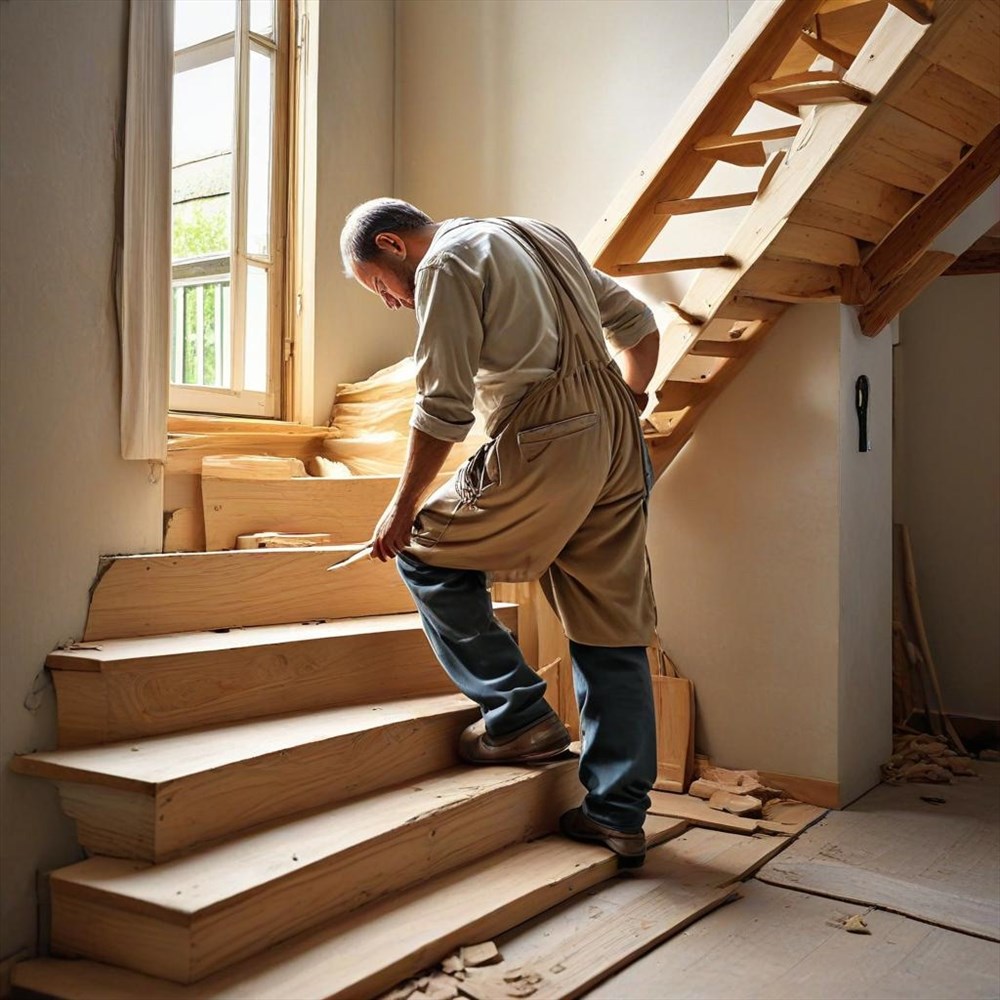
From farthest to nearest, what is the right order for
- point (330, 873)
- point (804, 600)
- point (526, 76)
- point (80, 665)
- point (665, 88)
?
point (526, 76) < point (665, 88) < point (804, 600) < point (80, 665) < point (330, 873)

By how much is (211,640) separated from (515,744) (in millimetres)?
783

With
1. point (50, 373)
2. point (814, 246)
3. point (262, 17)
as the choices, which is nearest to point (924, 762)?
point (814, 246)

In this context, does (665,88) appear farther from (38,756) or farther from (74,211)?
(38,756)

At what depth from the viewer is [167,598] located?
8.46ft

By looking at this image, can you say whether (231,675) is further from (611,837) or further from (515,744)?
(611,837)

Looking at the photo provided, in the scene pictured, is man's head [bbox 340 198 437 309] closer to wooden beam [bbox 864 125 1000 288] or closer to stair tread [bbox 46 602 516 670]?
stair tread [bbox 46 602 516 670]

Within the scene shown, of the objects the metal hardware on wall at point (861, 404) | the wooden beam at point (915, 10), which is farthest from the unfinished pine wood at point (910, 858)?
the wooden beam at point (915, 10)

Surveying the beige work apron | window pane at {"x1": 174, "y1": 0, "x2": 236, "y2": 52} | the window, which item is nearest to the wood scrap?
the beige work apron

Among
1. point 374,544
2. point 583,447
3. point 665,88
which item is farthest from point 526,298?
point 665,88

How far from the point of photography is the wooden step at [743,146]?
2879 millimetres

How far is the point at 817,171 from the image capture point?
268 centimetres

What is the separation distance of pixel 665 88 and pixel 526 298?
5.50 ft

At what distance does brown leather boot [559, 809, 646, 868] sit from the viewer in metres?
2.56

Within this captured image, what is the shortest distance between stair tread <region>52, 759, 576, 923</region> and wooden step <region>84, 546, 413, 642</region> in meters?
0.61
